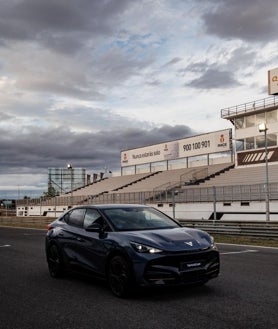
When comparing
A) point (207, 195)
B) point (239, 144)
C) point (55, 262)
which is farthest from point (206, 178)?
point (55, 262)

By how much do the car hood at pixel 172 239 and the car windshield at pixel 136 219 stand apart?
41 cm

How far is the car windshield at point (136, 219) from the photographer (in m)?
7.80

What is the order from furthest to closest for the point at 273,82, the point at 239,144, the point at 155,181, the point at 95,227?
1. the point at 155,181
2. the point at 239,144
3. the point at 273,82
4. the point at 95,227

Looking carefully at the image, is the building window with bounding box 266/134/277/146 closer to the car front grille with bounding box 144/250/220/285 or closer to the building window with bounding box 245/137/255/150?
the building window with bounding box 245/137/255/150

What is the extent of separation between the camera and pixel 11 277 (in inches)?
374

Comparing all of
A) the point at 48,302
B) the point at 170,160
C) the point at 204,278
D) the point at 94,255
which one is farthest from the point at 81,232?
the point at 170,160

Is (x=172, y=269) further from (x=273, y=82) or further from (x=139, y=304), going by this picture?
(x=273, y=82)

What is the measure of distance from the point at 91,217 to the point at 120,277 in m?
1.67

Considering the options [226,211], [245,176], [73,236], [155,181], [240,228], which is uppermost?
[155,181]

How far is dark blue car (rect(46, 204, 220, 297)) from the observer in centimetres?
677

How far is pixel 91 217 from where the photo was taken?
8477mm

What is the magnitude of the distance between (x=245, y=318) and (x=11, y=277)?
214 inches

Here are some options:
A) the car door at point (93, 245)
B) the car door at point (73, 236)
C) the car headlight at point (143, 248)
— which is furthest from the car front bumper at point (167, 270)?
the car door at point (73, 236)

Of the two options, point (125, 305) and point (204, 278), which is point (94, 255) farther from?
point (204, 278)
